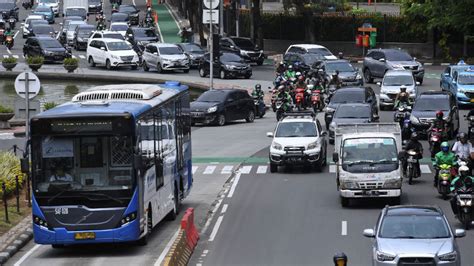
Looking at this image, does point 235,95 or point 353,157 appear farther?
point 235,95

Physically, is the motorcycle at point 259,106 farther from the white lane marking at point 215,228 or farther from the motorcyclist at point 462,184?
the motorcyclist at point 462,184

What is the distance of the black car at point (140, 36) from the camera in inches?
3258

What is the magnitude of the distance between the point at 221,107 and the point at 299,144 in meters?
14.6

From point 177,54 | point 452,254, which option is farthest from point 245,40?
point 452,254

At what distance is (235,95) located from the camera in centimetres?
5262

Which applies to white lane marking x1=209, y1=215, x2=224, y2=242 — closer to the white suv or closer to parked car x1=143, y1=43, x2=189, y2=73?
the white suv

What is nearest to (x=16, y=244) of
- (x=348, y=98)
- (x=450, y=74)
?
(x=348, y=98)

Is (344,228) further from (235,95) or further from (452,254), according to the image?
(235,95)

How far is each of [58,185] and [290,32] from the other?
66.8 meters

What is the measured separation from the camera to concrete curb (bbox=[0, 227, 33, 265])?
24.5 m

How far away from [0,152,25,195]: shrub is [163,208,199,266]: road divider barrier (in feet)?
21.1

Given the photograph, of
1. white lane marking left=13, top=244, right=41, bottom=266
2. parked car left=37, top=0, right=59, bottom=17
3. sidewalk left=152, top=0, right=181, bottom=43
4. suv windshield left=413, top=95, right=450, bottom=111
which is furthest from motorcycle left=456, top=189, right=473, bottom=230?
parked car left=37, top=0, right=59, bottom=17

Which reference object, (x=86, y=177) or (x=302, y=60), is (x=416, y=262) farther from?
(x=302, y=60)

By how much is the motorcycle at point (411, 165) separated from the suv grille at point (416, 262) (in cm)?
1449
